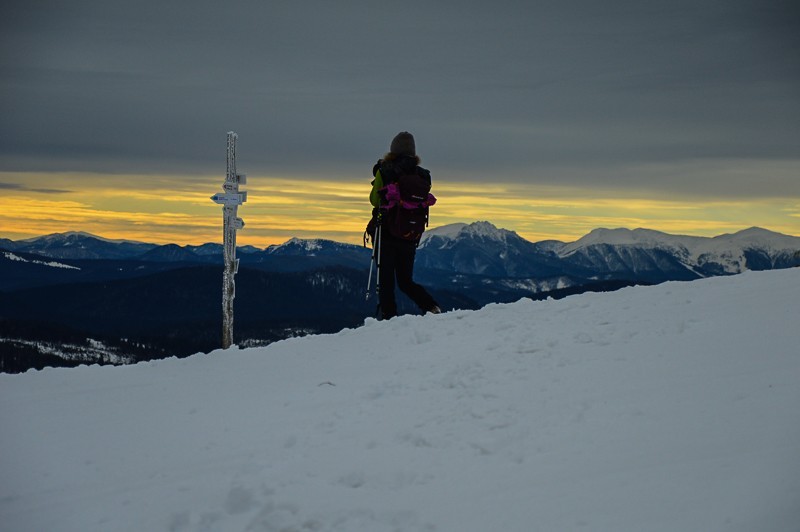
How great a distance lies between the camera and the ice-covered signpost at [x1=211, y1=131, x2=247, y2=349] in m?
13.1

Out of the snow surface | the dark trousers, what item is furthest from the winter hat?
the snow surface

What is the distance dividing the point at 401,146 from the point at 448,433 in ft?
23.5

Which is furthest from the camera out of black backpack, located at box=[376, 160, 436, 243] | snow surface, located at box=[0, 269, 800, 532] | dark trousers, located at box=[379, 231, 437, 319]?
dark trousers, located at box=[379, 231, 437, 319]

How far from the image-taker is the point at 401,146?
42.5 feet

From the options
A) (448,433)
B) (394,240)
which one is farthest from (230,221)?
(448,433)

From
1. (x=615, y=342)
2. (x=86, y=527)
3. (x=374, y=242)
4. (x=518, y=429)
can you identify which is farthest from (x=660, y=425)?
(x=374, y=242)

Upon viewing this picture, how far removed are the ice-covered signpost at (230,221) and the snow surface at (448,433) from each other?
2.97 metres

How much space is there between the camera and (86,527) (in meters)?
5.71

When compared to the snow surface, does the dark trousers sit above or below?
above

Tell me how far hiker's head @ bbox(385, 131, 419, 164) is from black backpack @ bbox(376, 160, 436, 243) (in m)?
0.16

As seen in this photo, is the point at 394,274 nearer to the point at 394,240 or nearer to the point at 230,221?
the point at 394,240

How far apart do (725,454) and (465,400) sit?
2.63 meters

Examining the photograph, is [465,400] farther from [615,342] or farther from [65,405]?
[65,405]

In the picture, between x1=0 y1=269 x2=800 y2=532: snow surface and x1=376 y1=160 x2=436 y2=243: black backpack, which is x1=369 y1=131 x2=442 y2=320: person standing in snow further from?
x1=0 y1=269 x2=800 y2=532: snow surface
